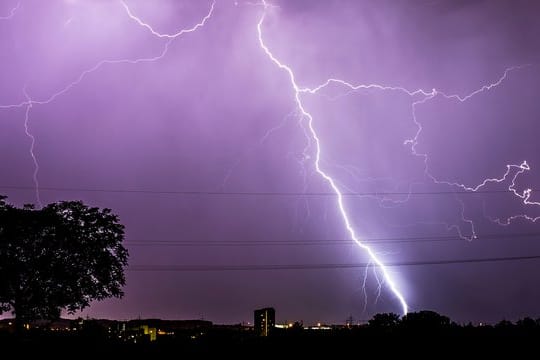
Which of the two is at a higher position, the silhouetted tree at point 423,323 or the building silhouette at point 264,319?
the building silhouette at point 264,319

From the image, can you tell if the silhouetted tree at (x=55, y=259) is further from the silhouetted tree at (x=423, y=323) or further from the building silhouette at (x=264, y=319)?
the building silhouette at (x=264, y=319)

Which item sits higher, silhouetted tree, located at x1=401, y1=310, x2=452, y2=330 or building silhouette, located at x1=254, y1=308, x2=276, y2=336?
building silhouette, located at x1=254, y1=308, x2=276, y2=336

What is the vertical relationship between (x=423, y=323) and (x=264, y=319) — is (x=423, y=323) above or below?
below

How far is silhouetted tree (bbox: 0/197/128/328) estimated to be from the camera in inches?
979

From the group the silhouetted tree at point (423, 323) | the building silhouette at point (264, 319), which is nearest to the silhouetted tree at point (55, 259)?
the silhouetted tree at point (423, 323)

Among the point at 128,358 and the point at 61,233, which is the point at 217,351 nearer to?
the point at 128,358

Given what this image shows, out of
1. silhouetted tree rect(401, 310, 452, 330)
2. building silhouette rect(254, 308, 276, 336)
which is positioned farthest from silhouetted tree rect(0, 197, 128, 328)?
building silhouette rect(254, 308, 276, 336)

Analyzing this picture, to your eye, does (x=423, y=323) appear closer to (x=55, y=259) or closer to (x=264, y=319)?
(x=55, y=259)

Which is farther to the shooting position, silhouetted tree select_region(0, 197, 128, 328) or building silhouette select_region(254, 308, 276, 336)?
building silhouette select_region(254, 308, 276, 336)

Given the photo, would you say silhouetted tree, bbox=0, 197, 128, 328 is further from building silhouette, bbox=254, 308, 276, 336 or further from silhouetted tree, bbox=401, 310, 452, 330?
building silhouette, bbox=254, 308, 276, 336

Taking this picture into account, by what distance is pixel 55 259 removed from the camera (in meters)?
25.3

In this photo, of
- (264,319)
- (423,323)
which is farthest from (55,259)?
(264,319)

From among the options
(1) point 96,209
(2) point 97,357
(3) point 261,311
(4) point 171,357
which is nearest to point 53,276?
(1) point 96,209

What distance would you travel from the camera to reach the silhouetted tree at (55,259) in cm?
2486
